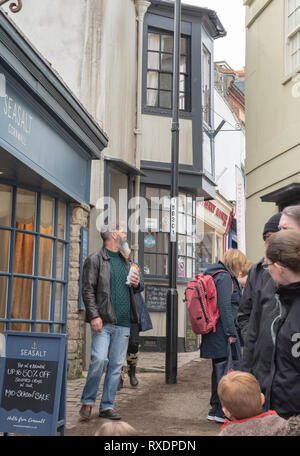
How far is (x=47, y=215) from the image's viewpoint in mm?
9000

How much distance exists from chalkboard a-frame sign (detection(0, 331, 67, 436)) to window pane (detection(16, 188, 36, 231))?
331cm

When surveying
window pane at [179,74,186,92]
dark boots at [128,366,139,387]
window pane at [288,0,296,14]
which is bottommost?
dark boots at [128,366,139,387]

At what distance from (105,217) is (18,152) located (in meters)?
4.17

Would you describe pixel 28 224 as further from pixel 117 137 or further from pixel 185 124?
pixel 185 124

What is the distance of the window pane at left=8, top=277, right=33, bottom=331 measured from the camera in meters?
8.12

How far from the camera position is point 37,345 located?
5117 mm

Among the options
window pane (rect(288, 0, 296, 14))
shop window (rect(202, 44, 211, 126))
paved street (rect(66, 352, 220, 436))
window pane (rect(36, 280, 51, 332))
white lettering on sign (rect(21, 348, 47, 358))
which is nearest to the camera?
white lettering on sign (rect(21, 348, 47, 358))

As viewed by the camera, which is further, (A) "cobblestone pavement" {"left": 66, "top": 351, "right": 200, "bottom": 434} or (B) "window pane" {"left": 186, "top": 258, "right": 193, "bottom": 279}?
(B) "window pane" {"left": 186, "top": 258, "right": 193, "bottom": 279}

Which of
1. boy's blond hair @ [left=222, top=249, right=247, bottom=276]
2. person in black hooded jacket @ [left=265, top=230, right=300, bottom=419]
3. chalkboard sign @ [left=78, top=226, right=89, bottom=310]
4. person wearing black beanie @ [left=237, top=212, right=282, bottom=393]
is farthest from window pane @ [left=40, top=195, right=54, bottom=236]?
person in black hooded jacket @ [left=265, top=230, right=300, bottom=419]

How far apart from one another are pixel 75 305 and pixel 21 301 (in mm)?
1492

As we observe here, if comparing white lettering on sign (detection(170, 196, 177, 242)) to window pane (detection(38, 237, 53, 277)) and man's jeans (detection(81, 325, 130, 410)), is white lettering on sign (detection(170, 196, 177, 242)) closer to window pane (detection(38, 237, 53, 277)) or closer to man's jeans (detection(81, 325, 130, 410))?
window pane (detection(38, 237, 53, 277))

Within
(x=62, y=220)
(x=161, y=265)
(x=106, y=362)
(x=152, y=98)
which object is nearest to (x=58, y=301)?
(x=62, y=220)

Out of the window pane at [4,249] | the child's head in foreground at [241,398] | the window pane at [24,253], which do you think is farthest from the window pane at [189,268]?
the child's head in foreground at [241,398]

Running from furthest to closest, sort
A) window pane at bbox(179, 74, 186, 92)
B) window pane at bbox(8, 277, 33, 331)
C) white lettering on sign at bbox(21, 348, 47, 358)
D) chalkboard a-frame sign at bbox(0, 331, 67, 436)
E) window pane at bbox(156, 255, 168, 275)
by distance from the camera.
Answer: window pane at bbox(179, 74, 186, 92)
window pane at bbox(156, 255, 168, 275)
window pane at bbox(8, 277, 33, 331)
white lettering on sign at bbox(21, 348, 47, 358)
chalkboard a-frame sign at bbox(0, 331, 67, 436)
